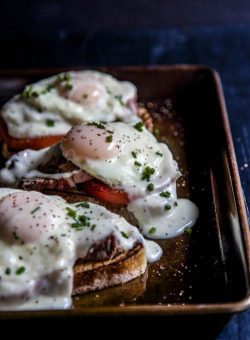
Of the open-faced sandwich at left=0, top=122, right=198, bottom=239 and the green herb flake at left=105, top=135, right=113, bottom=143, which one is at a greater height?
the green herb flake at left=105, top=135, right=113, bottom=143

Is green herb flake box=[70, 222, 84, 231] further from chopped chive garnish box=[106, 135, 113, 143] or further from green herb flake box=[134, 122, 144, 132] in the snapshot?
green herb flake box=[134, 122, 144, 132]

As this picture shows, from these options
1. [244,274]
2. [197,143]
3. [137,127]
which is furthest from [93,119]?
[244,274]

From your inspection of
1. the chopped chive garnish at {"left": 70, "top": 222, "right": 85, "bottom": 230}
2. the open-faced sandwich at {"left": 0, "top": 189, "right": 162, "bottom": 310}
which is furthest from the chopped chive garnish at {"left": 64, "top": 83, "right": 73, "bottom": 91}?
the chopped chive garnish at {"left": 70, "top": 222, "right": 85, "bottom": 230}

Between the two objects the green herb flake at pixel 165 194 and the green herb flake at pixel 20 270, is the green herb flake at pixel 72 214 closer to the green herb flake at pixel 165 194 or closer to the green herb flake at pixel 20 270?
the green herb flake at pixel 20 270

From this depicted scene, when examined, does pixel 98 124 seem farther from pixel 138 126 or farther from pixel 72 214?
pixel 72 214

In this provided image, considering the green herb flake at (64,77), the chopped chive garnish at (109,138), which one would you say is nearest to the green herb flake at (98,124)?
the chopped chive garnish at (109,138)

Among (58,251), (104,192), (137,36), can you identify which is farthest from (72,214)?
(137,36)

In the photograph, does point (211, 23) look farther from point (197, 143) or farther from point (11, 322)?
point (11, 322)

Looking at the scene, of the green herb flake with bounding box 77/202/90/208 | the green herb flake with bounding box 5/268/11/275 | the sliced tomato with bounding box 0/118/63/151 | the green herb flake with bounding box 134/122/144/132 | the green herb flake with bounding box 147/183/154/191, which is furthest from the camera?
the sliced tomato with bounding box 0/118/63/151
